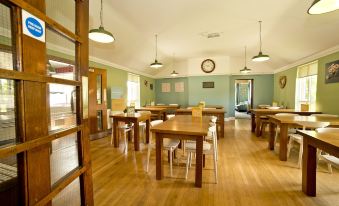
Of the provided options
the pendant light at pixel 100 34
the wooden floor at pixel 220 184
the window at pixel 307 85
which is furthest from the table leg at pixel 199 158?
the window at pixel 307 85

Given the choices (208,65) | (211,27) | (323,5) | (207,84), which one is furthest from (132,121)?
(208,65)

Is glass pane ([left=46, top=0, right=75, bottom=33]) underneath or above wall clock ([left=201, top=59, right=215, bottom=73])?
underneath

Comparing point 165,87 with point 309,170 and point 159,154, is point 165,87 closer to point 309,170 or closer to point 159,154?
point 159,154

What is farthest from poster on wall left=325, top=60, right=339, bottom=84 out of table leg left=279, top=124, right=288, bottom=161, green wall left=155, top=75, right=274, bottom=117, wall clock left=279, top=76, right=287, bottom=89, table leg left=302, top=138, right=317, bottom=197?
green wall left=155, top=75, right=274, bottom=117

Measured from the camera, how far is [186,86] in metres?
8.16

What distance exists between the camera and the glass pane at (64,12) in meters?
1.02

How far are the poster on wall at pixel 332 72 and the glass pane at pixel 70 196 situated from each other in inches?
205

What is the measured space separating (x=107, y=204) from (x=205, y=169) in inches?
59.7

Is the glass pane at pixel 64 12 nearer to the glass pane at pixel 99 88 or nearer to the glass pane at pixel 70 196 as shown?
the glass pane at pixel 70 196

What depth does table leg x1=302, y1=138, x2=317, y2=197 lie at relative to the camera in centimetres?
195

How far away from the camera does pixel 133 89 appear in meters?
7.01

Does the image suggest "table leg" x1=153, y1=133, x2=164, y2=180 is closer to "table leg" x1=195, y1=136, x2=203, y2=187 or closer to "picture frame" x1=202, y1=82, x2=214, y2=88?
"table leg" x1=195, y1=136, x2=203, y2=187

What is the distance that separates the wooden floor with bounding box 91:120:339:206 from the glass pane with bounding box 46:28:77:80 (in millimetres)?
1518

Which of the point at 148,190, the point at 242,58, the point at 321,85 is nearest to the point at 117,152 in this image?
the point at 148,190
